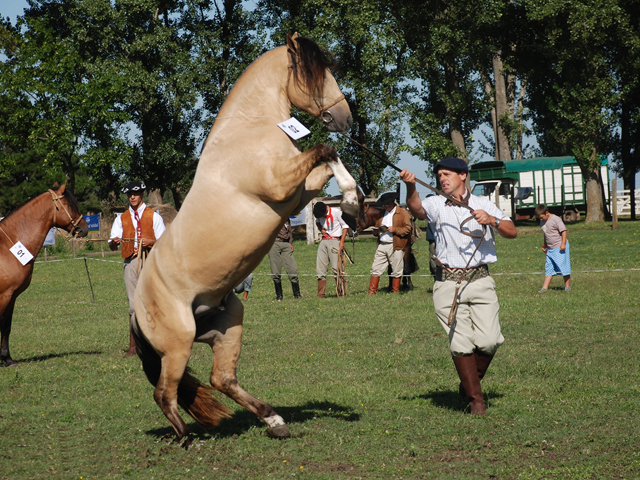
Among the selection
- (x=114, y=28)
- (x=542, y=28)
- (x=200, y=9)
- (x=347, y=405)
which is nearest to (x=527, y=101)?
(x=542, y=28)

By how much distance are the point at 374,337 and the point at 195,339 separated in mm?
4686

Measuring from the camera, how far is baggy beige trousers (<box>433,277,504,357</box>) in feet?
18.0

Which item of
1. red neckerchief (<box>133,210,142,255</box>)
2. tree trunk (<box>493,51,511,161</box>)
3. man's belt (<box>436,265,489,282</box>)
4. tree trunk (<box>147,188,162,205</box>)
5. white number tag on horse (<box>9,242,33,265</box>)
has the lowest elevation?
man's belt (<box>436,265,489,282</box>)

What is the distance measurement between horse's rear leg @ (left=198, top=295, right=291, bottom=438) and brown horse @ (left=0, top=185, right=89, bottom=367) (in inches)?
171

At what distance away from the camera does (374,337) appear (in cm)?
957

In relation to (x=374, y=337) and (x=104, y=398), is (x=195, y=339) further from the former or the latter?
(x=374, y=337)

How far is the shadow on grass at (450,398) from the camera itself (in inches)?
232

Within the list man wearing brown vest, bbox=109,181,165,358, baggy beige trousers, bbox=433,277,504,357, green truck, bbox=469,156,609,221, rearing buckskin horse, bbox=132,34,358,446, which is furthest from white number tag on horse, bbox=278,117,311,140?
green truck, bbox=469,156,609,221

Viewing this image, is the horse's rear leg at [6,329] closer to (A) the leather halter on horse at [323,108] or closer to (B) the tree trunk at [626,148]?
(A) the leather halter on horse at [323,108]

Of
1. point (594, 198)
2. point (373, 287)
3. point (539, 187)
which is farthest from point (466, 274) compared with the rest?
point (539, 187)

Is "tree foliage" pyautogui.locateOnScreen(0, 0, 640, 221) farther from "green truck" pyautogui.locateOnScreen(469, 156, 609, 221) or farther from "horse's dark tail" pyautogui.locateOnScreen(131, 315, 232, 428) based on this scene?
"horse's dark tail" pyautogui.locateOnScreen(131, 315, 232, 428)

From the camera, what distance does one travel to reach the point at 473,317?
555cm

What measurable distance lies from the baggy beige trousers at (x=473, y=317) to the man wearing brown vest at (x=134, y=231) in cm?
427

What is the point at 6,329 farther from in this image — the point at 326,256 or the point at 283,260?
the point at 326,256
